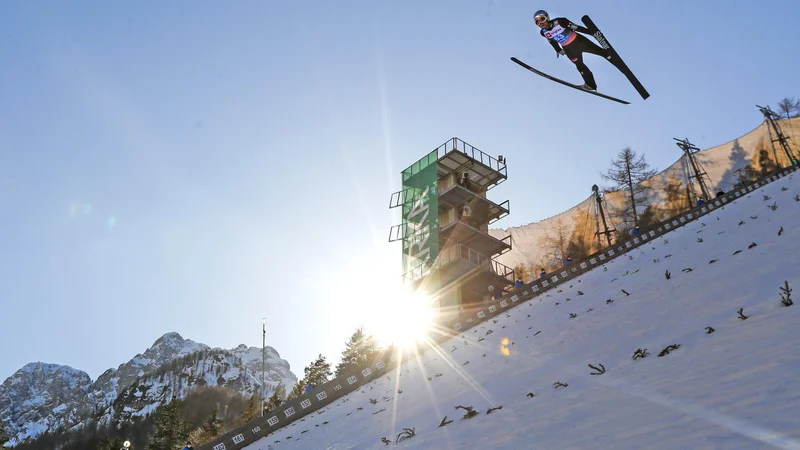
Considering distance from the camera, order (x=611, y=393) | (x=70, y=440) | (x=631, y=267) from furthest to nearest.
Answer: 1. (x=70, y=440)
2. (x=631, y=267)
3. (x=611, y=393)

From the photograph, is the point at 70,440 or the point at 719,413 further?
the point at 70,440

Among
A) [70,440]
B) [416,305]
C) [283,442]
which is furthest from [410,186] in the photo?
[70,440]

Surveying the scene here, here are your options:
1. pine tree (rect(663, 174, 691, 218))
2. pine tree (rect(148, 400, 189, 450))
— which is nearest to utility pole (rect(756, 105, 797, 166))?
pine tree (rect(663, 174, 691, 218))

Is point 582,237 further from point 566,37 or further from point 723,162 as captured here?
point 566,37

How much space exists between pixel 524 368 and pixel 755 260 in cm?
612

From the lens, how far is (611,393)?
8141mm

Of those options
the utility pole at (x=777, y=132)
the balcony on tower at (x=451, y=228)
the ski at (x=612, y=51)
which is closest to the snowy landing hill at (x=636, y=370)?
the ski at (x=612, y=51)

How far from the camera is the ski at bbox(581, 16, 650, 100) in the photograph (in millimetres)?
11394

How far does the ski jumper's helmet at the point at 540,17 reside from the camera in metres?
Answer: 11.8

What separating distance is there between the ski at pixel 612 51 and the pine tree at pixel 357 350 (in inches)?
1986

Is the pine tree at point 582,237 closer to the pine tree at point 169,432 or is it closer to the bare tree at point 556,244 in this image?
the bare tree at point 556,244

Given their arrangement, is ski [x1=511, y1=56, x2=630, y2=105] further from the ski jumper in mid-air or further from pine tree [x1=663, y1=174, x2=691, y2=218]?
pine tree [x1=663, y1=174, x2=691, y2=218]

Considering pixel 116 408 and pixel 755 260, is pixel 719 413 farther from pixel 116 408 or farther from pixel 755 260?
pixel 116 408

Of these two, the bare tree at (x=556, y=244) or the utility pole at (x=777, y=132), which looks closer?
the utility pole at (x=777, y=132)
